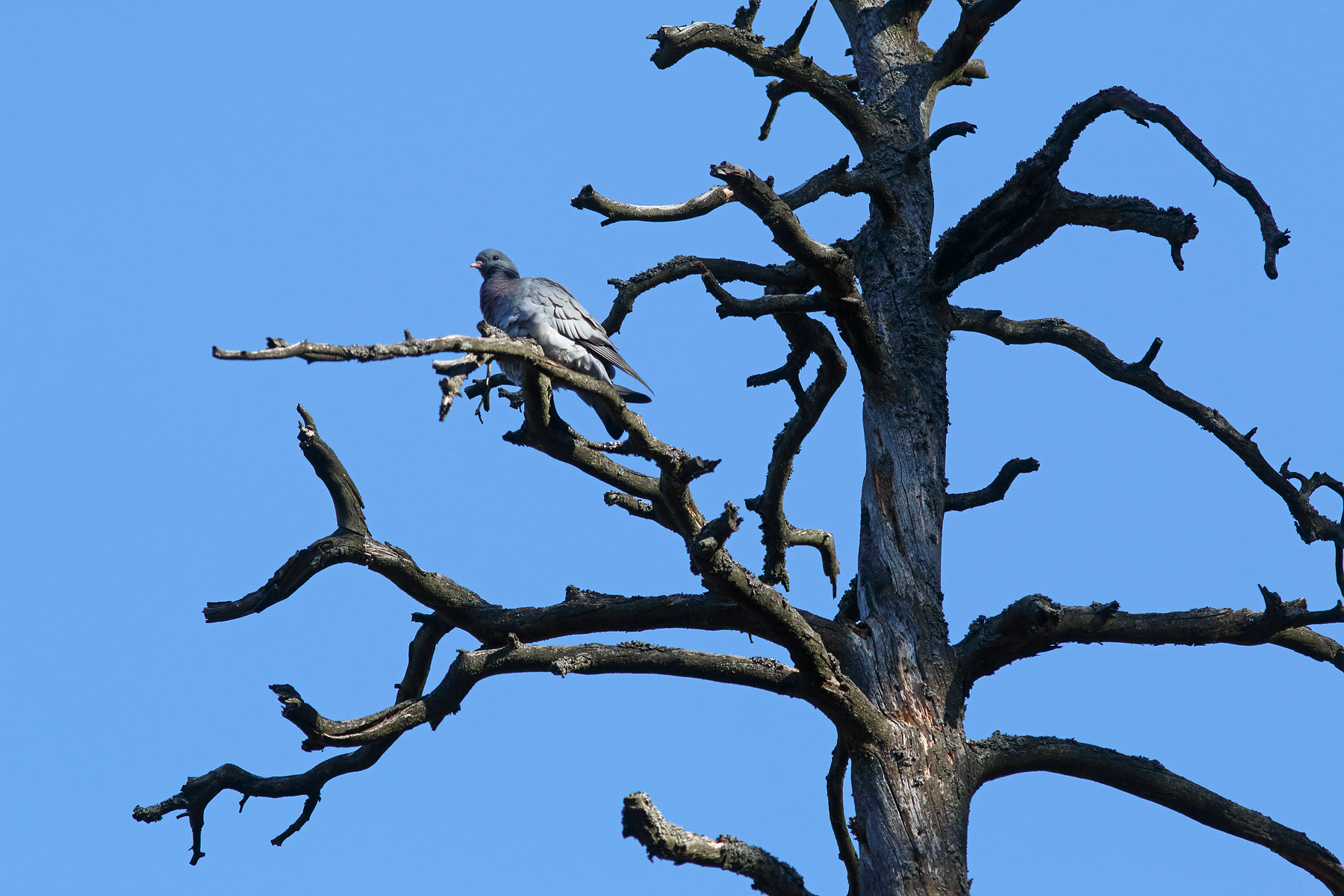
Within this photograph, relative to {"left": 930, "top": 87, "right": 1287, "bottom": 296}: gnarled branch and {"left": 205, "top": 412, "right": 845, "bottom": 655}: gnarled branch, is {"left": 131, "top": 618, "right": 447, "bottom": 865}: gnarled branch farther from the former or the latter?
{"left": 930, "top": 87, "right": 1287, "bottom": 296}: gnarled branch

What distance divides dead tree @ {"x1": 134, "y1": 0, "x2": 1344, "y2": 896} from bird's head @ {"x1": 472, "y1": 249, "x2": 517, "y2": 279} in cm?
282

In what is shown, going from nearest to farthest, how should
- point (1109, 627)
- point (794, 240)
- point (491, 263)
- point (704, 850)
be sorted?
point (704, 850) < point (794, 240) < point (1109, 627) < point (491, 263)

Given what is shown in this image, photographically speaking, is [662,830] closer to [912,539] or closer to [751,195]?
[912,539]

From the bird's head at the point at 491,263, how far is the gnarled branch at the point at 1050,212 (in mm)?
3902

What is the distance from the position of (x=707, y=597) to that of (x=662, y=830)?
53.8 inches

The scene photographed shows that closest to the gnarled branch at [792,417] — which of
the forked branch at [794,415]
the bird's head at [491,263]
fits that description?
the forked branch at [794,415]

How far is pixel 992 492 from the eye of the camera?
566cm

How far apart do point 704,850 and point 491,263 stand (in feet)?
18.3

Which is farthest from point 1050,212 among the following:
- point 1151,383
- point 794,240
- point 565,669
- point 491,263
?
point 491,263

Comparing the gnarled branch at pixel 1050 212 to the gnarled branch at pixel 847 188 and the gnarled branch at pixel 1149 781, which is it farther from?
the gnarled branch at pixel 1149 781

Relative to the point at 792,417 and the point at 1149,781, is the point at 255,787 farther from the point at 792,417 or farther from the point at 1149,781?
the point at 1149,781

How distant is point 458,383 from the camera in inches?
159

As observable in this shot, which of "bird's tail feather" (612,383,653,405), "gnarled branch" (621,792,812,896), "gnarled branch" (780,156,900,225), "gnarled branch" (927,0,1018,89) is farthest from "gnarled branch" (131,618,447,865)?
"gnarled branch" (927,0,1018,89)

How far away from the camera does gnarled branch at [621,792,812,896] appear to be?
3.99 metres
